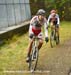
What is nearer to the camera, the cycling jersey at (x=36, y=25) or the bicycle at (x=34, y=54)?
the bicycle at (x=34, y=54)

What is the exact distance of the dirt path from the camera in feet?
39.1

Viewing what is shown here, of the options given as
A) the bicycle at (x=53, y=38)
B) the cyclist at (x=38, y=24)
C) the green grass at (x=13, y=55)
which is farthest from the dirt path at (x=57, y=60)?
the cyclist at (x=38, y=24)

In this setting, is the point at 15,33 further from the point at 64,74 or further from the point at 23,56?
the point at 64,74

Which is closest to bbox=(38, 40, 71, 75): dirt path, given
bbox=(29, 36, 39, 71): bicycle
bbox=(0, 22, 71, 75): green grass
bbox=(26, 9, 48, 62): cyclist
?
bbox=(29, 36, 39, 71): bicycle

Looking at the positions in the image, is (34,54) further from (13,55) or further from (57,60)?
(13,55)

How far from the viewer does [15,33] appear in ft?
71.1

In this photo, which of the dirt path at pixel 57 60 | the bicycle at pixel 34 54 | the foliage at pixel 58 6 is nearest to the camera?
the bicycle at pixel 34 54

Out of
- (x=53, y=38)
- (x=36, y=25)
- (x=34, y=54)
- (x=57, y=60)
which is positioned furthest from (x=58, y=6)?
(x=34, y=54)

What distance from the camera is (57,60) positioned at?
543 inches

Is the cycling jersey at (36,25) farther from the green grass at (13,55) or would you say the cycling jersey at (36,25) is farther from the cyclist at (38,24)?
the green grass at (13,55)

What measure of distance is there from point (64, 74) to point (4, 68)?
2.25 metres

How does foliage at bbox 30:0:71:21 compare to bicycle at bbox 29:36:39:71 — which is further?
foliage at bbox 30:0:71:21

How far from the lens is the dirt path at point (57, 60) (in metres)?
11.9

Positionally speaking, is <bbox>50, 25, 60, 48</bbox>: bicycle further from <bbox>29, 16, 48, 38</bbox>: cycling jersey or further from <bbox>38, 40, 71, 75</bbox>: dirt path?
<bbox>29, 16, 48, 38</bbox>: cycling jersey
